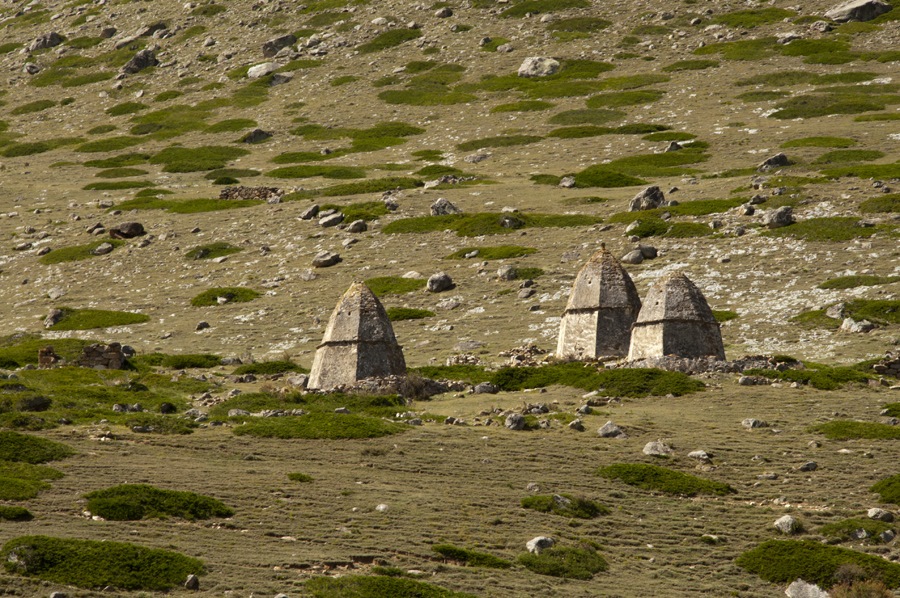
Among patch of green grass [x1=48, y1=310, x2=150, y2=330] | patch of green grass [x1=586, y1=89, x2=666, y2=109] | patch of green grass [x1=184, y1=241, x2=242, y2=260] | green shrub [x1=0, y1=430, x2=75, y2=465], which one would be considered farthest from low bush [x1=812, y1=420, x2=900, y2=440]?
patch of green grass [x1=586, y1=89, x2=666, y2=109]

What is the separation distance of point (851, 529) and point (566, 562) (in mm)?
6117

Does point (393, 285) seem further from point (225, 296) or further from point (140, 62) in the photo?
point (140, 62)

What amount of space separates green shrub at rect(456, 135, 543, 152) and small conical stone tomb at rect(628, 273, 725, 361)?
59.3 meters

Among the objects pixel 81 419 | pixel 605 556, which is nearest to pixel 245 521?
pixel 605 556

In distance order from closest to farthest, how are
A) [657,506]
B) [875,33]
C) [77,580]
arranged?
[77,580] → [657,506] → [875,33]

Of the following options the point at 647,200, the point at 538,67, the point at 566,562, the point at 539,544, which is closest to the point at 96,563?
the point at 539,544

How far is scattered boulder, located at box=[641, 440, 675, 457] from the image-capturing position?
30.1 metres

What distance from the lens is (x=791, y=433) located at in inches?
A: 1260

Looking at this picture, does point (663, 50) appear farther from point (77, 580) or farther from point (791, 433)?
point (77, 580)

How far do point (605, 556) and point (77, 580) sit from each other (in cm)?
970

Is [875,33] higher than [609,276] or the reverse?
the reverse

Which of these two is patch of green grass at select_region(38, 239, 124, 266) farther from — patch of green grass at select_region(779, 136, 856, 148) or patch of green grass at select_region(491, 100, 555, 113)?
patch of green grass at select_region(779, 136, 856, 148)

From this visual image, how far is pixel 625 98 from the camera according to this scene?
364ft

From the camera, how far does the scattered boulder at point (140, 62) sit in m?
149
